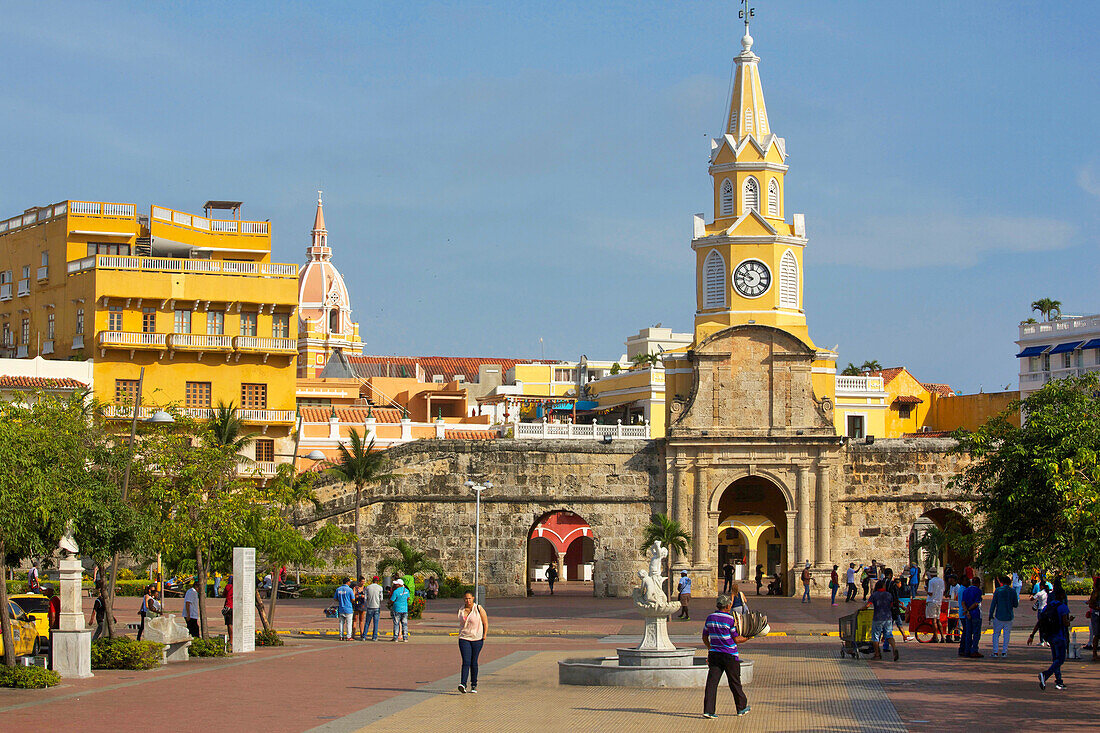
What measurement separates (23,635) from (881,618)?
15.0 meters

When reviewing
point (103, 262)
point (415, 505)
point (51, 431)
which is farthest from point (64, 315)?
point (51, 431)

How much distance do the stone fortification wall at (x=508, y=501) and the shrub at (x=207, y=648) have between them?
858 inches

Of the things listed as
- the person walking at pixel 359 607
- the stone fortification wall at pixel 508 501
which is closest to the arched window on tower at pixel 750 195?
the stone fortification wall at pixel 508 501

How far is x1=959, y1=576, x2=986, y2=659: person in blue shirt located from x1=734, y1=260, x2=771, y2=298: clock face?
31027 millimetres

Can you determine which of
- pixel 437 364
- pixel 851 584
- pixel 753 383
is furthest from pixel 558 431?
pixel 437 364

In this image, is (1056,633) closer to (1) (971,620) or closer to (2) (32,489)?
(1) (971,620)

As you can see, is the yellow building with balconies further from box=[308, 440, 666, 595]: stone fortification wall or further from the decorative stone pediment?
the decorative stone pediment

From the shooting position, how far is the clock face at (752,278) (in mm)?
54969

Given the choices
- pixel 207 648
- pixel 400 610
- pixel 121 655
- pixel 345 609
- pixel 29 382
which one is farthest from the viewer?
pixel 29 382

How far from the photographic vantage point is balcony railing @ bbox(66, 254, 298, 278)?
5372 cm

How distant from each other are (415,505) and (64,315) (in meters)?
18.3

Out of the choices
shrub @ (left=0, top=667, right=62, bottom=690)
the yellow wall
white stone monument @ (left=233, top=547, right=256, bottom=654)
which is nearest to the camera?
shrub @ (left=0, top=667, right=62, bottom=690)

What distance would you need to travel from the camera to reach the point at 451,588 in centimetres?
4672

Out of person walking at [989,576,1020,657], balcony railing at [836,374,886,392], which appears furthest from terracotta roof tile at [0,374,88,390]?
balcony railing at [836,374,886,392]
